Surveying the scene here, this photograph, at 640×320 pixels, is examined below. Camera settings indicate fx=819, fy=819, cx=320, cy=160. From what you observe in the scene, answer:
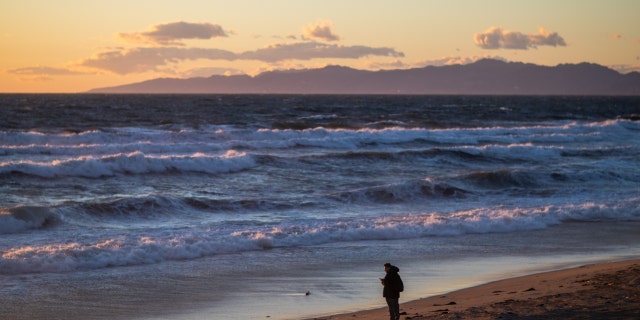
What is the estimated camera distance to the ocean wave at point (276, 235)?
47.2 ft

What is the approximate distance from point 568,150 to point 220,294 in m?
30.5

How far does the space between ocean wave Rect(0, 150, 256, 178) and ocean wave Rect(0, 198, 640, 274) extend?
10.2 metres

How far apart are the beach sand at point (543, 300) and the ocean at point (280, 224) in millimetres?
691

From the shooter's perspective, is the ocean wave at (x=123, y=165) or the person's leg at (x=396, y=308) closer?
the person's leg at (x=396, y=308)

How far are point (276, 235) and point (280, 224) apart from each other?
169cm

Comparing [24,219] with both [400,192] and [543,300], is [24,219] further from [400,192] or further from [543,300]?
[543,300]

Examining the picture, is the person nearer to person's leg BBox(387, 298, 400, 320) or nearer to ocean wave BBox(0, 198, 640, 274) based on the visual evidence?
person's leg BBox(387, 298, 400, 320)

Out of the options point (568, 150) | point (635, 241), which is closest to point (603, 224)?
point (635, 241)

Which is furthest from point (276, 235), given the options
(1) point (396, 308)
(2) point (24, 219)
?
(1) point (396, 308)

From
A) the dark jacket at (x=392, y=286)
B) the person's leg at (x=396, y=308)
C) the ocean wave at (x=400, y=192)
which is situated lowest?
→ the ocean wave at (x=400, y=192)

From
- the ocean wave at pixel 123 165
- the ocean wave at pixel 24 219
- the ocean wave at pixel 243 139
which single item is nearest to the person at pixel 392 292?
the ocean wave at pixel 24 219

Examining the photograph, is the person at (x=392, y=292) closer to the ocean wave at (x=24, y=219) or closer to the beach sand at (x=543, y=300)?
the beach sand at (x=543, y=300)

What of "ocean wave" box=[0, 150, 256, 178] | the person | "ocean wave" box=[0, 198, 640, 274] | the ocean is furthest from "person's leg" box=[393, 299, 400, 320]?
"ocean wave" box=[0, 150, 256, 178]

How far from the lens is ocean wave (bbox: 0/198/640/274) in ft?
47.2
